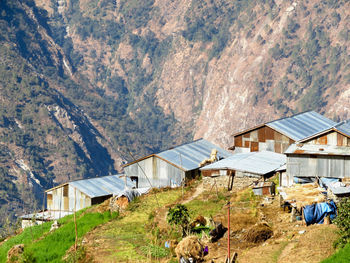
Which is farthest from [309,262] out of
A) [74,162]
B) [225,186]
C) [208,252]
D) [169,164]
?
[74,162]

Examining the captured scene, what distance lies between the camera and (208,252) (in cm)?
2623

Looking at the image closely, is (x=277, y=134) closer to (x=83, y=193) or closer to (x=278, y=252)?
(x=83, y=193)

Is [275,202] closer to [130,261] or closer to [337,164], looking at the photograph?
[337,164]

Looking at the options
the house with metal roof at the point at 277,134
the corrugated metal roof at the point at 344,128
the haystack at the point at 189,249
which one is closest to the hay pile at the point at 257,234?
the haystack at the point at 189,249

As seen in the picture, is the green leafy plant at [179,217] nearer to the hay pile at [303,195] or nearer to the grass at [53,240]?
the hay pile at [303,195]

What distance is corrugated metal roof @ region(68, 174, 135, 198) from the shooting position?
61281mm

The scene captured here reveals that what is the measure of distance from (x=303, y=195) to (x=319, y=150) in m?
8.16

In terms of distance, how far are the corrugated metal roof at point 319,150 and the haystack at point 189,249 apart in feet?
47.8

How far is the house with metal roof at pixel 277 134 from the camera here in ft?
173

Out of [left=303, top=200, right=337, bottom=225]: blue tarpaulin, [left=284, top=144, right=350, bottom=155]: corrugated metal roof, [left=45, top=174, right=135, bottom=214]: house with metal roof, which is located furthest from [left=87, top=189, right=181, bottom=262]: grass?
[left=45, top=174, right=135, bottom=214]: house with metal roof

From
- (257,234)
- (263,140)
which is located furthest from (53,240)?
(263,140)

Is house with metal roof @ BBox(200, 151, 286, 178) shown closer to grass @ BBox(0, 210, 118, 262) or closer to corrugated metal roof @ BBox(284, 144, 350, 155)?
corrugated metal roof @ BBox(284, 144, 350, 155)

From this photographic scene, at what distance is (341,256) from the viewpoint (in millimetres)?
21969

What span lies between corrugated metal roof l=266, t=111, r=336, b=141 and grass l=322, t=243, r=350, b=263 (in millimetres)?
29481
